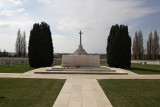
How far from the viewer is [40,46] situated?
76.5 ft

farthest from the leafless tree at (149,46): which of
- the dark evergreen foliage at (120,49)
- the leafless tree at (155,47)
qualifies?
the dark evergreen foliage at (120,49)

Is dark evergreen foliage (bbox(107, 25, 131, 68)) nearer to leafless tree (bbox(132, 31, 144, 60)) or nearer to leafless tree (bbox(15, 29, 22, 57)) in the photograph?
leafless tree (bbox(132, 31, 144, 60))

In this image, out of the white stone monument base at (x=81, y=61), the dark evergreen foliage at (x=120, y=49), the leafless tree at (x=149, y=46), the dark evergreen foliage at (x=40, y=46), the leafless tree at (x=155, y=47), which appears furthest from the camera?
Result: the leafless tree at (x=149, y=46)

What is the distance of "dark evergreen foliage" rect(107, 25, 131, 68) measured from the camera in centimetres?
2258

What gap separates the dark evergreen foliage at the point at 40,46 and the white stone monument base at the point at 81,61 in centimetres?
511

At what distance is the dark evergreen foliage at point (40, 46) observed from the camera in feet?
74.9

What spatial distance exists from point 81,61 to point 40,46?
723cm

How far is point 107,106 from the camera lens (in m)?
5.61

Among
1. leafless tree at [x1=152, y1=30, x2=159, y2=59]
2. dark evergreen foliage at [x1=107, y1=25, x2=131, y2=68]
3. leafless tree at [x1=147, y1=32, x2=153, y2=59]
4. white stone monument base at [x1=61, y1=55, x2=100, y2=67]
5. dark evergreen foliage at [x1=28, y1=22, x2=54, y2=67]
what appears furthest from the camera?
leafless tree at [x1=147, y1=32, x2=153, y2=59]

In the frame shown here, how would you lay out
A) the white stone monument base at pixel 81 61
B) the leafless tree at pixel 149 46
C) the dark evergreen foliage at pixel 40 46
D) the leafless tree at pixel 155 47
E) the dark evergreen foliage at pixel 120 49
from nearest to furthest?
the white stone monument base at pixel 81 61, the dark evergreen foliage at pixel 120 49, the dark evergreen foliage at pixel 40 46, the leafless tree at pixel 155 47, the leafless tree at pixel 149 46

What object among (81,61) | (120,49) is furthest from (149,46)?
(81,61)

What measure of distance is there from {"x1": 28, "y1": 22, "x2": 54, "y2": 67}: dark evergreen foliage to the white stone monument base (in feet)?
16.8

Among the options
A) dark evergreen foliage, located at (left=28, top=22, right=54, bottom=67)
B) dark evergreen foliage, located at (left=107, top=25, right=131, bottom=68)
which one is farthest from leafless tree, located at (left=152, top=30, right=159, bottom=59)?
dark evergreen foliage, located at (left=28, top=22, right=54, bottom=67)

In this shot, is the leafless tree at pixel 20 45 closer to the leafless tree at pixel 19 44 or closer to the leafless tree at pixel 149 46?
the leafless tree at pixel 19 44
